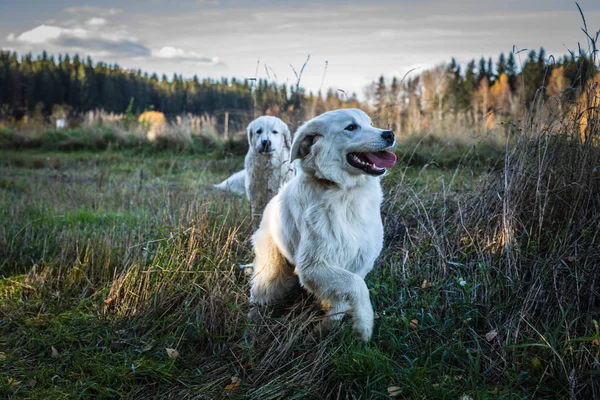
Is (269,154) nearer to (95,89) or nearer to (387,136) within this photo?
(387,136)

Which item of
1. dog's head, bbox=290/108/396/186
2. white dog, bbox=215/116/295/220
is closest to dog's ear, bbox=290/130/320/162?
dog's head, bbox=290/108/396/186

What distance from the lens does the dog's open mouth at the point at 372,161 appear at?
3.41m

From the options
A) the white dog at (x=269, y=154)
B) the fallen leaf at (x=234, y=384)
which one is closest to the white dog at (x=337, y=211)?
the fallen leaf at (x=234, y=384)

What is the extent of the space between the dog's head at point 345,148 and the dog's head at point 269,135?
122 inches

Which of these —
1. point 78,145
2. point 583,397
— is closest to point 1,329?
point 583,397

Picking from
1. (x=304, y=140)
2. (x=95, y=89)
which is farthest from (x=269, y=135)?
(x=95, y=89)

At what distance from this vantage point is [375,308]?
3770 millimetres

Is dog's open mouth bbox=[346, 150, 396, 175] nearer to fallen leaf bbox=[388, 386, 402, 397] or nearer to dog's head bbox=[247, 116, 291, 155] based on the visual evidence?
fallen leaf bbox=[388, 386, 402, 397]

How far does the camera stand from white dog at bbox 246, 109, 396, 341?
3.26 m

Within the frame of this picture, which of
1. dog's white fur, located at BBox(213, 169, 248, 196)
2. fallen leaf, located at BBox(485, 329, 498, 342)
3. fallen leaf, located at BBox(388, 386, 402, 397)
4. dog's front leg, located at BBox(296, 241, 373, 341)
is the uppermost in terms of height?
dog's front leg, located at BBox(296, 241, 373, 341)

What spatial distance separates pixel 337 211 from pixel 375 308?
88 centimetres

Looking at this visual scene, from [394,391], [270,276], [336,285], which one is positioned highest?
[336,285]

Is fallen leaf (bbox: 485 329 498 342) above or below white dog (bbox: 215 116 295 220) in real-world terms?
below

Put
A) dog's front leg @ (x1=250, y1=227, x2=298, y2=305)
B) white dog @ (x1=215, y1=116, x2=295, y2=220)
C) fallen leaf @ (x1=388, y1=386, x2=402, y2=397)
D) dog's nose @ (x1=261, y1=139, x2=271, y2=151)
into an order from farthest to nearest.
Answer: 1. dog's nose @ (x1=261, y1=139, x2=271, y2=151)
2. white dog @ (x1=215, y1=116, x2=295, y2=220)
3. dog's front leg @ (x1=250, y1=227, x2=298, y2=305)
4. fallen leaf @ (x1=388, y1=386, x2=402, y2=397)
